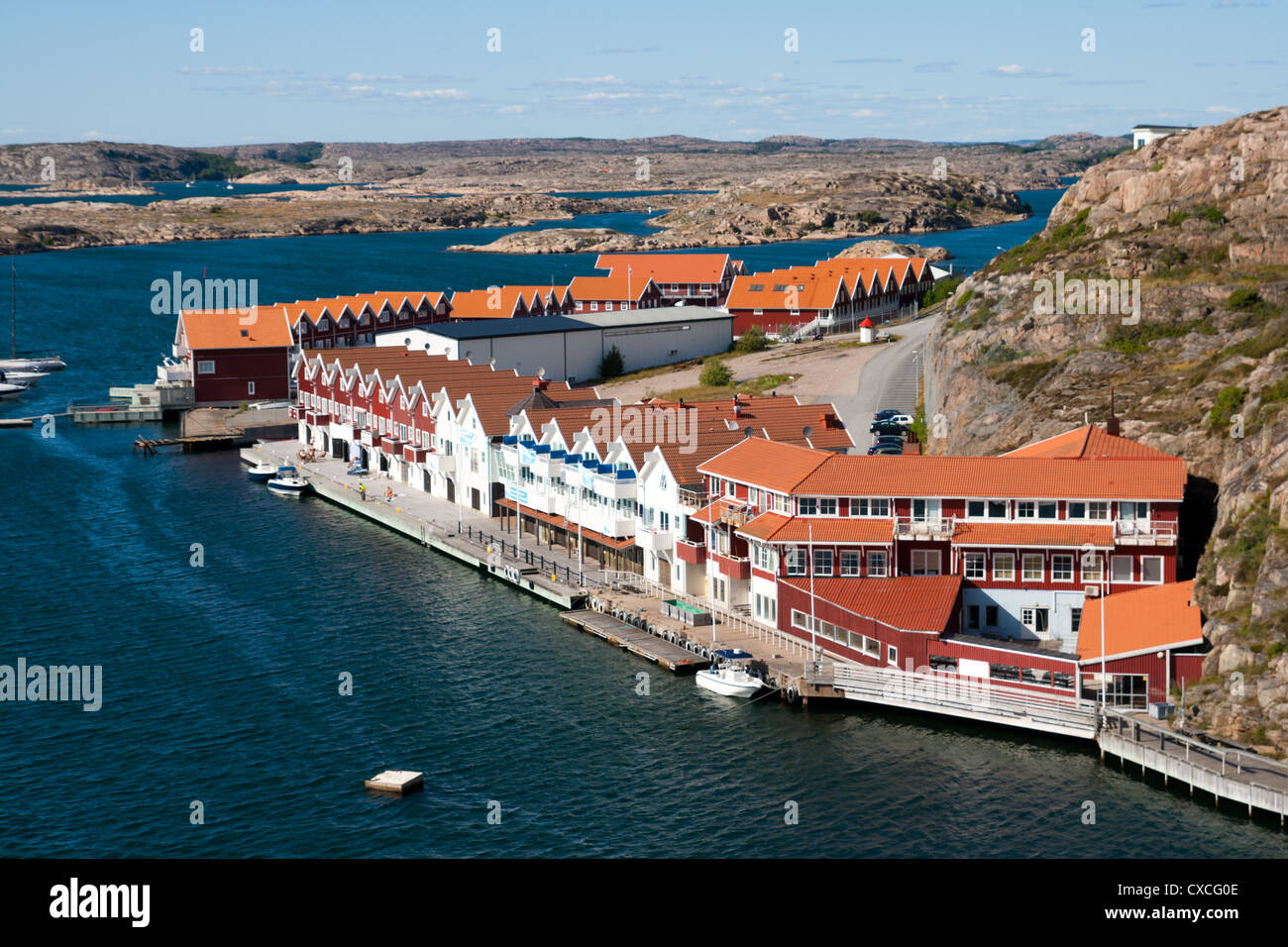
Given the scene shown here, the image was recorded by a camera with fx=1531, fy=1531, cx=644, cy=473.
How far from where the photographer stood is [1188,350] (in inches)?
3108

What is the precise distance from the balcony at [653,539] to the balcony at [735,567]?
4.91 metres

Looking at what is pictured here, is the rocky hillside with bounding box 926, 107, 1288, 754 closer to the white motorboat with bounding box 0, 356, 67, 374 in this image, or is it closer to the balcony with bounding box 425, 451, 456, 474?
the balcony with bounding box 425, 451, 456, 474

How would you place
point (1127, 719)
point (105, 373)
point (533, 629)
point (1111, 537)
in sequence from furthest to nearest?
point (105, 373) → point (533, 629) → point (1111, 537) → point (1127, 719)

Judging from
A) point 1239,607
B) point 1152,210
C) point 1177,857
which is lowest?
point 1177,857

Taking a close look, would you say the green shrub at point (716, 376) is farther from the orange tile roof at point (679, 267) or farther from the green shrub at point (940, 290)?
the orange tile roof at point (679, 267)

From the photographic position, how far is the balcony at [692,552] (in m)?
68.6

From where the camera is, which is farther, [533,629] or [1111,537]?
[533,629]

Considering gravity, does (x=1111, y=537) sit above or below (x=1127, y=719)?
above

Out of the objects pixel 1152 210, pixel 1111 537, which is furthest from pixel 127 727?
pixel 1152 210

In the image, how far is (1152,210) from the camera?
90875mm

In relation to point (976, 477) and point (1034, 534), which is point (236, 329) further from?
point (1034, 534)

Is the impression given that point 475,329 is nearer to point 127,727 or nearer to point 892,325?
point 892,325

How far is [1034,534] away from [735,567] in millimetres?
12541
